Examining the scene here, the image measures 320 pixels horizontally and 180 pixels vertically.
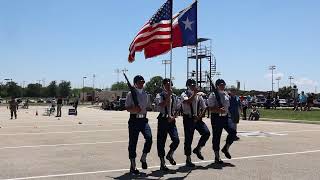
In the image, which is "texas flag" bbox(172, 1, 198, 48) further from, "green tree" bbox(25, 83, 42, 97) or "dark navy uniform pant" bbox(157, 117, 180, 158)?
"green tree" bbox(25, 83, 42, 97)

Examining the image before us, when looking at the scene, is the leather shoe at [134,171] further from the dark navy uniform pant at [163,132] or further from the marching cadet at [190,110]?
the marching cadet at [190,110]

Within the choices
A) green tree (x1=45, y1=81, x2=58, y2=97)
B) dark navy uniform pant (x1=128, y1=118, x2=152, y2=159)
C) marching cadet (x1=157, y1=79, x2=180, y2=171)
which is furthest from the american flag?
green tree (x1=45, y1=81, x2=58, y2=97)

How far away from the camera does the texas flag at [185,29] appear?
11508 mm

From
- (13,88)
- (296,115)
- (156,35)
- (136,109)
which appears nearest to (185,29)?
(156,35)

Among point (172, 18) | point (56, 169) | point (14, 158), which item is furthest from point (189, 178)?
point (14, 158)

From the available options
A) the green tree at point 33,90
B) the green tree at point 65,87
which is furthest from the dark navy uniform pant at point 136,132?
the green tree at point 33,90

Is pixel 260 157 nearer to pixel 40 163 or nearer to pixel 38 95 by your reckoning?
pixel 40 163

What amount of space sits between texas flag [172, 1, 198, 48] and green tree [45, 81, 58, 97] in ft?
599

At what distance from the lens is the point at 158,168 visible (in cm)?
1070

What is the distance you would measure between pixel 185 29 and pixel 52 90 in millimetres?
183665

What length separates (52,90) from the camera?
191m

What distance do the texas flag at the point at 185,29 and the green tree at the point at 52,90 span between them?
18256cm

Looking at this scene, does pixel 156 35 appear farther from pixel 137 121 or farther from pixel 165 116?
pixel 137 121

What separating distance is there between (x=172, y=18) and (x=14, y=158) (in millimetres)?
4954
